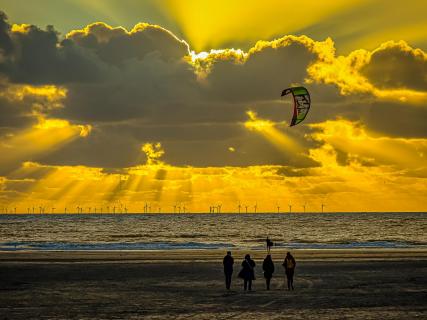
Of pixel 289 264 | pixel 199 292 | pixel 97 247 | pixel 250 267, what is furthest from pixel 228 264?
pixel 97 247

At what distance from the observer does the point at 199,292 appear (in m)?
34.5

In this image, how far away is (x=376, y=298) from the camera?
105 feet

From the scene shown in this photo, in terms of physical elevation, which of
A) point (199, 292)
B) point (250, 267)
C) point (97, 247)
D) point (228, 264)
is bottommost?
point (199, 292)

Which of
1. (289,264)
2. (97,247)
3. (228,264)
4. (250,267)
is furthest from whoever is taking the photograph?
(97,247)

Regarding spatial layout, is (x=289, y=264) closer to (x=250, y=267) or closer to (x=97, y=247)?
(x=250, y=267)

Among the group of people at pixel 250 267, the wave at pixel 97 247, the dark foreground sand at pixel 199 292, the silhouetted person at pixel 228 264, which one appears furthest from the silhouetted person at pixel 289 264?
the wave at pixel 97 247

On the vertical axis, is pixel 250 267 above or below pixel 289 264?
below

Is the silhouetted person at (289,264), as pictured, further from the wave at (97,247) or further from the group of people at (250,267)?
the wave at (97,247)

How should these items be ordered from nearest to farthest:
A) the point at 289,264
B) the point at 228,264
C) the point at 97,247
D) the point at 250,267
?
1. the point at 250,267
2. the point at 228,264
3. the point at 289,264
4. the point at 97,247

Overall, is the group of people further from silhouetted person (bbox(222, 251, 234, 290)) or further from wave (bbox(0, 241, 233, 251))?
wave (bbox(0, 241, 233, 251))

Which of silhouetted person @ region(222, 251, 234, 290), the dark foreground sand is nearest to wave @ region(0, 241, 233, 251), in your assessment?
the dark foreground sand

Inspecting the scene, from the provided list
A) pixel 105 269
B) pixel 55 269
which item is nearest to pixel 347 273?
pixel 105 269

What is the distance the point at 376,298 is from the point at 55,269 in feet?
83.5

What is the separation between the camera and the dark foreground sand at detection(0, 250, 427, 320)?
2723cm
